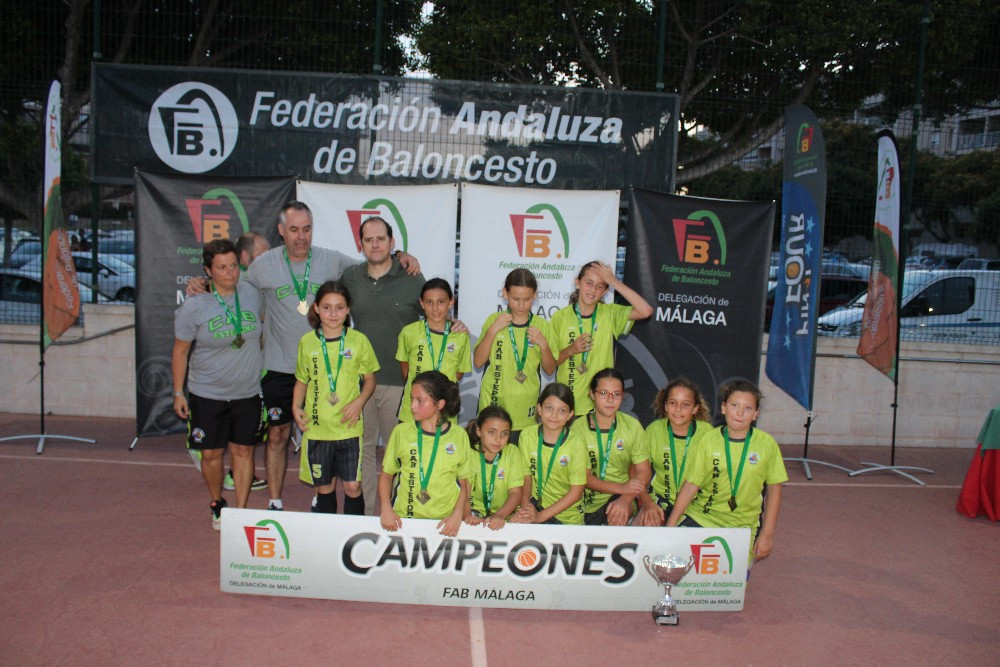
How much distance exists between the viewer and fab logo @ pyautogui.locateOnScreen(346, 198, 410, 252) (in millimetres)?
6730

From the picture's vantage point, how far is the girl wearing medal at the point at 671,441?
4.61 m

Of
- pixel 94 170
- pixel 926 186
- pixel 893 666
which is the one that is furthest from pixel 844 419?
pixel 94 170

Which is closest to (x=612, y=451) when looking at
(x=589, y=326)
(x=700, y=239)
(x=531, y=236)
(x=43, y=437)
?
(x=589, y=326)

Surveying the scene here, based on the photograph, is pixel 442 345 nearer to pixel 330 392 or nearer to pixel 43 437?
pixel 330 392

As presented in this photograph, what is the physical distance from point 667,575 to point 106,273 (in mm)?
8105

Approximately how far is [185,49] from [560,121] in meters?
3.99

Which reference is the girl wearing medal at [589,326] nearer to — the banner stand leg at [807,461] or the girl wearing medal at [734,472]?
the girl wearing medal at [734,472]

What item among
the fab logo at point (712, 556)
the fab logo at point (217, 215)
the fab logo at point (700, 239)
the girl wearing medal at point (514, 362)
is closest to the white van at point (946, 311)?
the fab logo at point (700, 239)

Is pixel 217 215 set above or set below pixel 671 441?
above

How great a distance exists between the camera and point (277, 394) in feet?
16.9

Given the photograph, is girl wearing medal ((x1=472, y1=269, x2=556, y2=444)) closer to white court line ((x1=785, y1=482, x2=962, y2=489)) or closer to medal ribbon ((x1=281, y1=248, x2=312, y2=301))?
medal ribbon ((x1=281, y1=248, x2=312, y2=301))

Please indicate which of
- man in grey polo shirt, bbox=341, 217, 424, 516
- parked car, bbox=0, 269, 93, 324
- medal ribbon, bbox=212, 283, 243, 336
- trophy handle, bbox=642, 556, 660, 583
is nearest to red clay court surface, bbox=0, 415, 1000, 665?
trophy handle, bbox=642, 556, 660, 583

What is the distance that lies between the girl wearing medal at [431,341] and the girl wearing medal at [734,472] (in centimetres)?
157

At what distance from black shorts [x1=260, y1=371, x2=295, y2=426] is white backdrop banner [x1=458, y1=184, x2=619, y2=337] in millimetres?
1906
